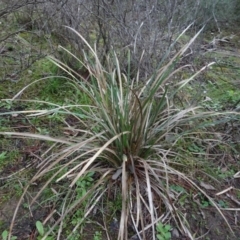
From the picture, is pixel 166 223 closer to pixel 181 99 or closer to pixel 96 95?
pixel 96 95

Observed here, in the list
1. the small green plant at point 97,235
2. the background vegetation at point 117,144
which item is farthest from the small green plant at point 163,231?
the small green plant at point 97,235

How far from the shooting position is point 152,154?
2.59 meters

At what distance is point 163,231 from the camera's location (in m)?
2.27

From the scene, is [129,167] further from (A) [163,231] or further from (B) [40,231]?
(B) [40,231]

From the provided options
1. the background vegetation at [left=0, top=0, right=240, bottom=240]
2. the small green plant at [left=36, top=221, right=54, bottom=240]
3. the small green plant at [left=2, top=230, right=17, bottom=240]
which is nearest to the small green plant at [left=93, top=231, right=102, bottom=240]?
the background vegetation at [left=0, top=0, right=240, bottom=240]

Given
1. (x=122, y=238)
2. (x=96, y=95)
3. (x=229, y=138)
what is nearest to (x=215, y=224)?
(x=122, y=238)

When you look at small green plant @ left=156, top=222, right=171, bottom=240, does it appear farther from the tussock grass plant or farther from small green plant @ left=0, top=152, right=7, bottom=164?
small green plant @ left=0, top=152, right=7, bottom=164

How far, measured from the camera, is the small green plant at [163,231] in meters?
2.24

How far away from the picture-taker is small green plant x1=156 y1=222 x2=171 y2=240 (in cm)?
224

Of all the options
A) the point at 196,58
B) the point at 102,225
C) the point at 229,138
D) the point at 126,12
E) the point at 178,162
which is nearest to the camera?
the point at 102,225

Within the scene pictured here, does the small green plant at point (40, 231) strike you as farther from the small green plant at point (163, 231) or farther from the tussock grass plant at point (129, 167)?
the small green plant at point (163, 231)

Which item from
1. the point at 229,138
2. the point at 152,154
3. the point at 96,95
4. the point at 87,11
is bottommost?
the point at 229,138

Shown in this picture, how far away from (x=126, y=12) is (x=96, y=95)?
4.13 ft

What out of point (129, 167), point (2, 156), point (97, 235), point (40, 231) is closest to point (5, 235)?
point (40, 231)
